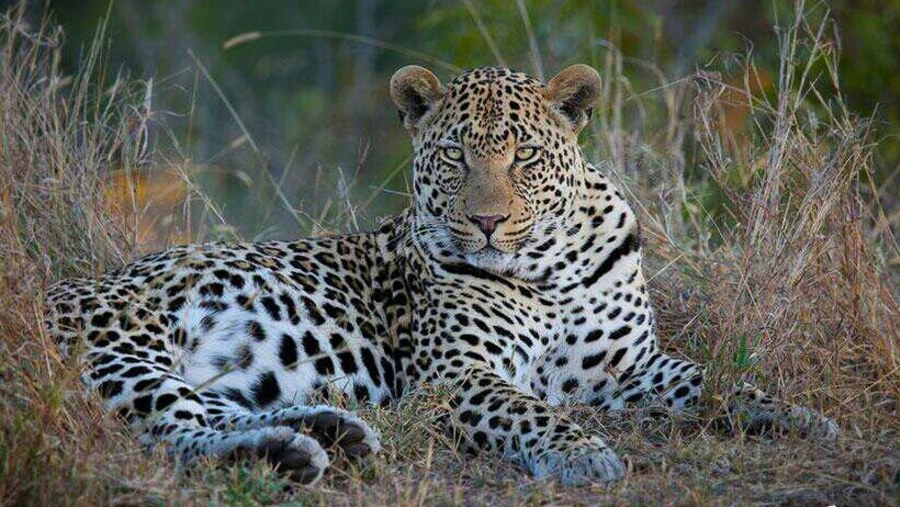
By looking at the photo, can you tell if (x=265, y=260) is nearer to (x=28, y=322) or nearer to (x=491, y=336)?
(x=491, y=336)

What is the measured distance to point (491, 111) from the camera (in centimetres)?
743

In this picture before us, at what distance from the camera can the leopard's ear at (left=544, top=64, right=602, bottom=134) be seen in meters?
7.64

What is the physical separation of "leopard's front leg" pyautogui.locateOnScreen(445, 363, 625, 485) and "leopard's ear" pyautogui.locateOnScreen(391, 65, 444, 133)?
140cm

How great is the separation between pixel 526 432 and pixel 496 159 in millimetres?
1440

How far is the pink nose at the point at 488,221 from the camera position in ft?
23.6

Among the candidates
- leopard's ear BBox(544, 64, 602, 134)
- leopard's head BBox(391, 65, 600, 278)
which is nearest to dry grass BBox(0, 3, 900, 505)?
leopard's ear BBox(544, 64, 602, 134)

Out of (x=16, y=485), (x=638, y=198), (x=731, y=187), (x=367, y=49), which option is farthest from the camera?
(x=367, y=49)

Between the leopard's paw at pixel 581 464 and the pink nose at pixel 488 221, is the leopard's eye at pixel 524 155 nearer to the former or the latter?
the pink nose at pixel 488 221

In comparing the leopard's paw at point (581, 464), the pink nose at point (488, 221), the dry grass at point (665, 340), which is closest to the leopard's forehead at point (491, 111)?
the pink nose at point (488, 221)

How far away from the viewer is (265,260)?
7.77 meters

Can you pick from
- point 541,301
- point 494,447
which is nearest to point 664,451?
point 494,447

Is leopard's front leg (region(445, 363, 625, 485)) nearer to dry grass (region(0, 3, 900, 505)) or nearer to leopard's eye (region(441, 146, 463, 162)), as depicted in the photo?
dry grass (region(0, 3, 900, 505))

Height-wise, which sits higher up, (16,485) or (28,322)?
(28,322)

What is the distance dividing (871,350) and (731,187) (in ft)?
4.21
